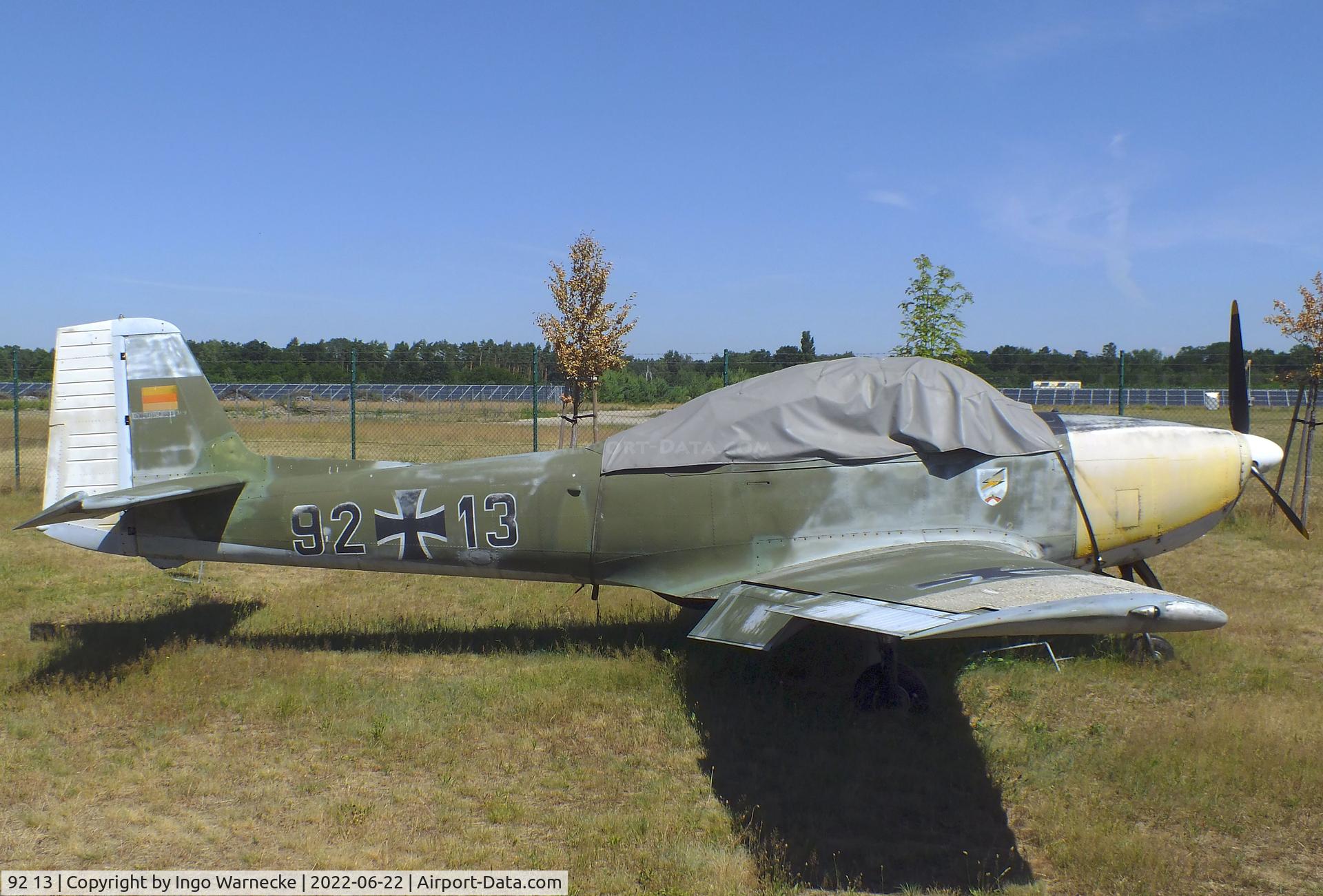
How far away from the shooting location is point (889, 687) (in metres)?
5.62

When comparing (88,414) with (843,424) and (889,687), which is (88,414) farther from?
(889,687)

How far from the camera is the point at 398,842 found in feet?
13.4

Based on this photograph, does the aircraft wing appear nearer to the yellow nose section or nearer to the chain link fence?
the yellow nose section

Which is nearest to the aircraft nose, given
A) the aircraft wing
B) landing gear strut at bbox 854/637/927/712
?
the aircraft wing

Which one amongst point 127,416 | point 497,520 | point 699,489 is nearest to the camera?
point 699,489

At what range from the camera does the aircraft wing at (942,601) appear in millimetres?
3742

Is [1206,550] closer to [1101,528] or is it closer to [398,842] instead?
[1101,528]

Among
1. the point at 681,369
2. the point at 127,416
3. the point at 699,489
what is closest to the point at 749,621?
the point at 699,489

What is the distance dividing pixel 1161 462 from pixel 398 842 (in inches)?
230

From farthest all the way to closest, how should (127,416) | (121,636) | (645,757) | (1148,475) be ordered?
(121,636) < (127,416) < (1148,475) < (645,757)

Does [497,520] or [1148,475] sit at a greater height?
[1148,475]

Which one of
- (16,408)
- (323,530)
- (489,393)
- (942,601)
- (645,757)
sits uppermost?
(489,393)

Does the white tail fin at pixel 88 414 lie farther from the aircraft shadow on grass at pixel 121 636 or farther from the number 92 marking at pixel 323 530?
the number 92 marking at pixel 323 530

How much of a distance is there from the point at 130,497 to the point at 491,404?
48.1ft
